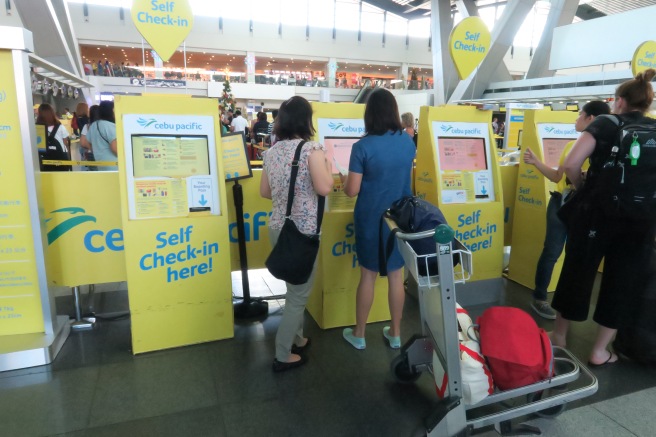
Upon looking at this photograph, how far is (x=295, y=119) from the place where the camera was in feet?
7.50

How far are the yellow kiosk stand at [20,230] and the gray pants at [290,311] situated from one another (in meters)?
1.45

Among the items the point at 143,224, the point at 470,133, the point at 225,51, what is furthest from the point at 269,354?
the point at 225,51

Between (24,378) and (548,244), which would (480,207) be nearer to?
(548,244)

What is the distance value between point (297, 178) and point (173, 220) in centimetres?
92

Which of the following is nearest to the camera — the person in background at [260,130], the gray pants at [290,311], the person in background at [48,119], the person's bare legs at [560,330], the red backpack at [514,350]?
the red backpack at [514,350]

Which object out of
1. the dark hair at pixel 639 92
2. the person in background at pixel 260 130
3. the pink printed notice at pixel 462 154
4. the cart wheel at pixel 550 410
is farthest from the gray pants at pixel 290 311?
the person in background at pixel 260 130

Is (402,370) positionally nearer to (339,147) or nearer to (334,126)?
(339,147)

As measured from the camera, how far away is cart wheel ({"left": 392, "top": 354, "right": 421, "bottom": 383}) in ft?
7.67

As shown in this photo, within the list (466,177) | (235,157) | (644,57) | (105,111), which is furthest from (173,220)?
(644,57)

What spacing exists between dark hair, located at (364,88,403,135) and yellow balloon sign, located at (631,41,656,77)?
638cm

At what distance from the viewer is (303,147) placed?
2.27 metres

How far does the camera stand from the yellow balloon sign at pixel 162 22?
3.06 m

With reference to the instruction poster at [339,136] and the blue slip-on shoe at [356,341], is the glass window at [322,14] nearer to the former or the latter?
the instruction poster at [339,136]

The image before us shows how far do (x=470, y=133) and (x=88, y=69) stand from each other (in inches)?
845
